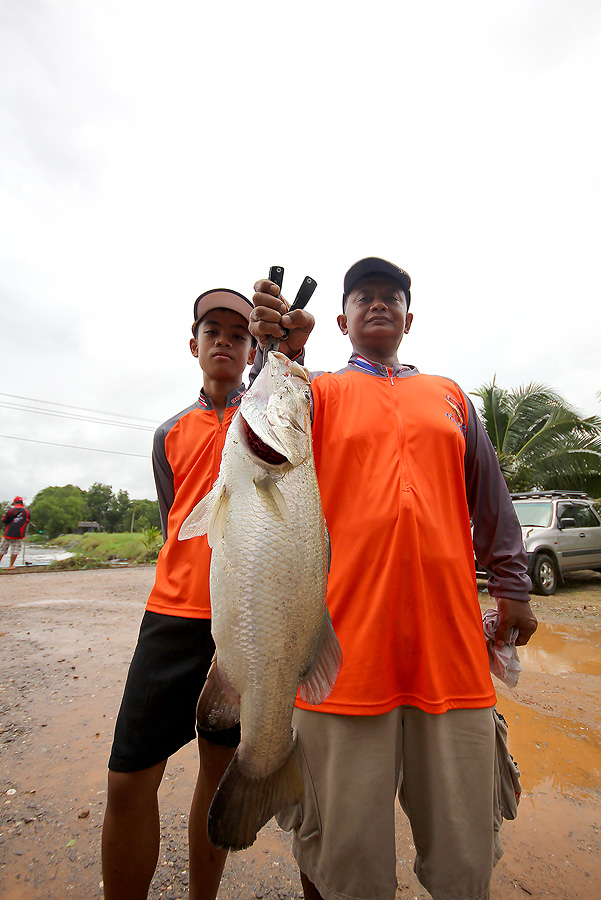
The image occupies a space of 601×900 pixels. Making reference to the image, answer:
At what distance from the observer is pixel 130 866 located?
1.72 metres

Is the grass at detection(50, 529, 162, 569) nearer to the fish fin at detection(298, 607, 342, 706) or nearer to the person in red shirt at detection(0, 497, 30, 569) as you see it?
the person in red shirt at detection(0, 497, 30, 569)

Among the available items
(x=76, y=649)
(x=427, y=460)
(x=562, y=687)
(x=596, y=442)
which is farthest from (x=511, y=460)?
(x=427, y=460)

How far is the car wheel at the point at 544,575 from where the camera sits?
884cm

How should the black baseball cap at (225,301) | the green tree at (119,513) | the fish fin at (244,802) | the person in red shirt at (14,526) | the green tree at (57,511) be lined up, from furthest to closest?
the green tree at (119,513), the green tree at (57,511), the person in red shirt at (14,526), the black baseball cap at (225,301), the fish fin at (244,802)

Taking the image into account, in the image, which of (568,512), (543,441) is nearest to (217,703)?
(568,512)

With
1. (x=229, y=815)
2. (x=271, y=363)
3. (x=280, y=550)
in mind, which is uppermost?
(x=271, y=363)

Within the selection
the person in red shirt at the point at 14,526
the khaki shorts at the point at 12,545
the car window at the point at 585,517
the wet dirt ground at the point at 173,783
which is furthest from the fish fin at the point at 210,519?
the khaki shorts at the point at 12,545

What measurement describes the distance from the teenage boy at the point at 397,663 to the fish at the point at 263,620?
249 millimetres

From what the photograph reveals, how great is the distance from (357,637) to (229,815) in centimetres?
61

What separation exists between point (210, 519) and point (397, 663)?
83cm

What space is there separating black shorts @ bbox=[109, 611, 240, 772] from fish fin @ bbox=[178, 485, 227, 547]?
72cm

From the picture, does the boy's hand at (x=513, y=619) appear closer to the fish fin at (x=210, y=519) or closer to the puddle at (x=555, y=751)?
the fish fin at (x=210, y=519)

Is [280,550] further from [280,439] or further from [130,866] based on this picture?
[130,866]

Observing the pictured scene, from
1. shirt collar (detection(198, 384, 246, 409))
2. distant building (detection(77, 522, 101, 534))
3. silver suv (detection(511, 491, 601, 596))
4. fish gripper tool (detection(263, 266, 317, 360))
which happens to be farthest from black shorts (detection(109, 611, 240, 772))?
distant building (detection(77, 522, 101, 534))
